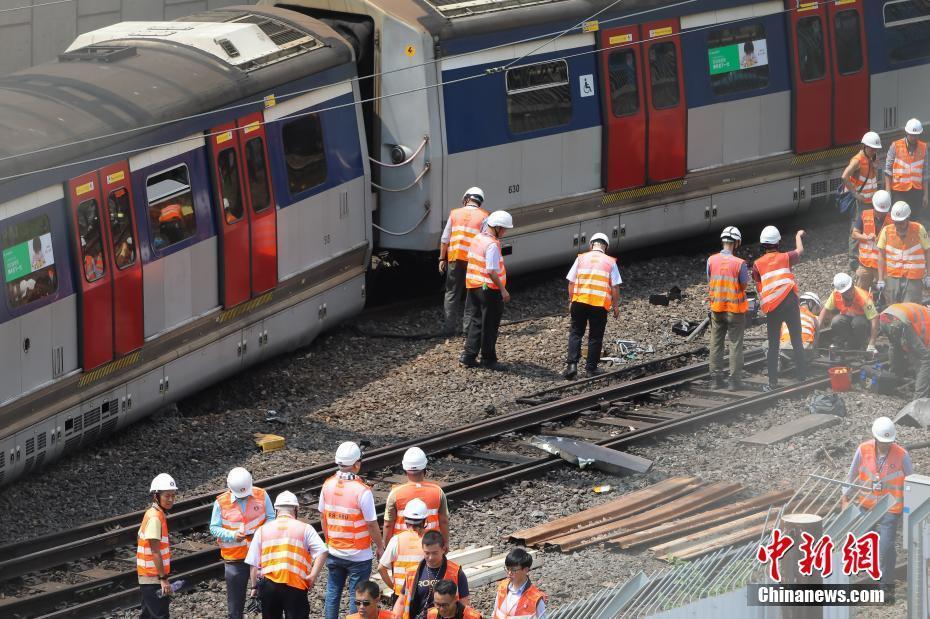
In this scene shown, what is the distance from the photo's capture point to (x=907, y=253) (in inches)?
733

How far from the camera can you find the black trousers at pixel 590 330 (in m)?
18.2

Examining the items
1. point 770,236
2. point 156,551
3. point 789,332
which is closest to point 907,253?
point 789,332

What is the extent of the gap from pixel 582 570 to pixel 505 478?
217 cm

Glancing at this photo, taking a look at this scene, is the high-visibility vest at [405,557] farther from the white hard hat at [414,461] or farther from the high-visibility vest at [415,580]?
the white hard hat at [414,461]

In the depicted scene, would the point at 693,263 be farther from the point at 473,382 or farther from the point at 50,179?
the point at 50,179

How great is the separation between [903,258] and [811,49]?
4980 mm

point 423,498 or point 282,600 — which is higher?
point 423,498

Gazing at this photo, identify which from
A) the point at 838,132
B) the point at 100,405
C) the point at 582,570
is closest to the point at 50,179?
the point at 100,405

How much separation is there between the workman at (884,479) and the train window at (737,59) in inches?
393

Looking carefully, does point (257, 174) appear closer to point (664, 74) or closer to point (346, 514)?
point (664, 74)

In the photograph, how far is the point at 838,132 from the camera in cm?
2338

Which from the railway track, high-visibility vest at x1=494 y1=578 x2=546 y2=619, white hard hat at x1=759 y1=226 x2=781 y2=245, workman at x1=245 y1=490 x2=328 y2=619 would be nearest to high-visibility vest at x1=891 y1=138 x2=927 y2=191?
the railway track

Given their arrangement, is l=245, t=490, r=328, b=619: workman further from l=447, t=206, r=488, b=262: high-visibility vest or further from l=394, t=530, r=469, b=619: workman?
l=447, t=206, r=488, b=262: high-visibility vest

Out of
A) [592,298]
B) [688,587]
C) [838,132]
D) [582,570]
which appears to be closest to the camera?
[688,587]
